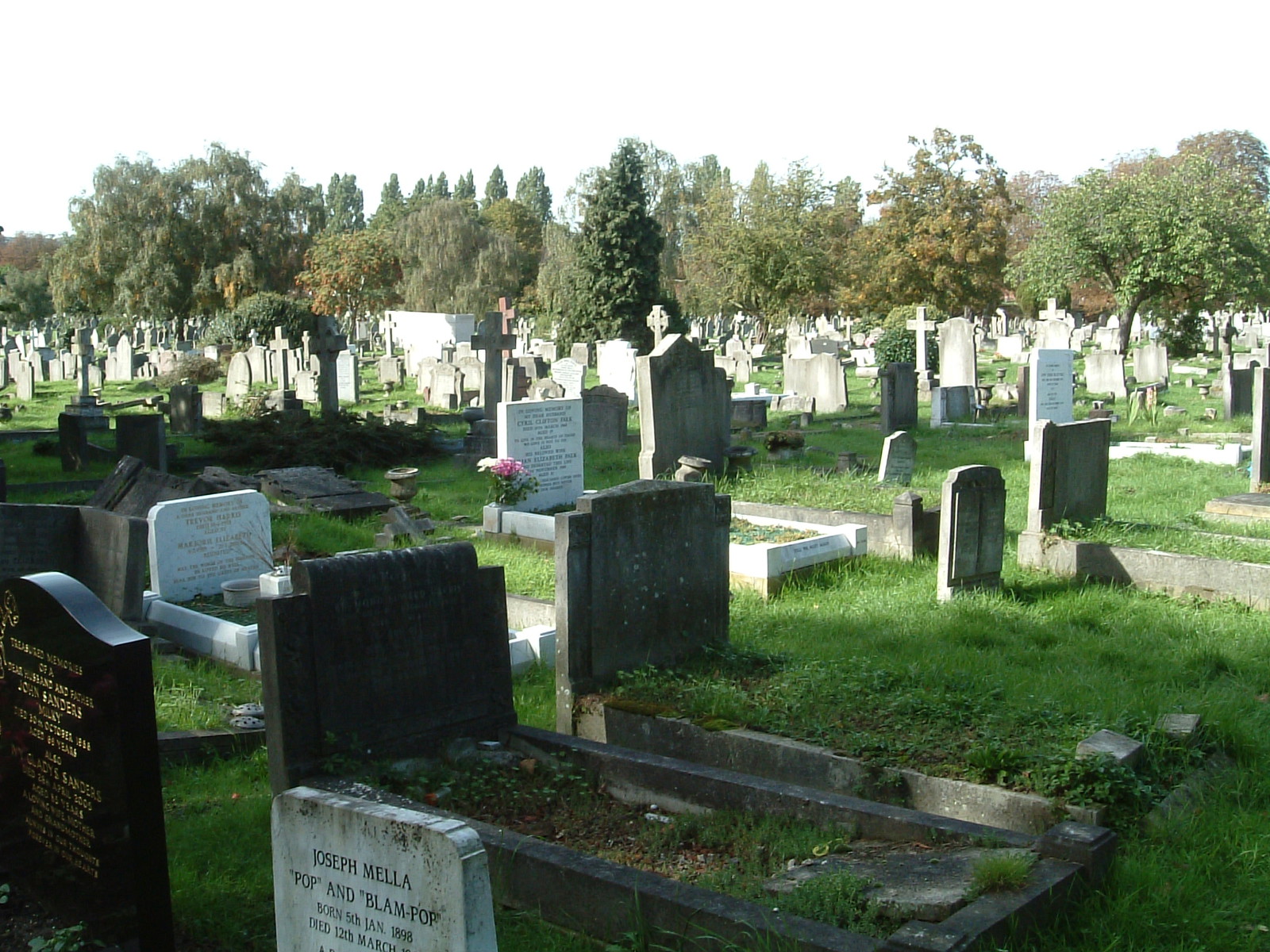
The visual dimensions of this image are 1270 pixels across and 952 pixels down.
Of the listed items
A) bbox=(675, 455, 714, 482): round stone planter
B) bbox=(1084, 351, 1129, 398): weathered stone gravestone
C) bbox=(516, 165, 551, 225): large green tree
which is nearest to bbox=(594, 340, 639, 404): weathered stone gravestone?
bbox=(1084, 351, 1129, 398): weathered stone gravestone

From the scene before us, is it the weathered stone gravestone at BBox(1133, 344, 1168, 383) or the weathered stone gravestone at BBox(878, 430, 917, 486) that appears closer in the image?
→ the weathered stone gravestone at BBox(878, 430, 917, 486)

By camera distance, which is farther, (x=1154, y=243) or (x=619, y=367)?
(x=1154, y=243)

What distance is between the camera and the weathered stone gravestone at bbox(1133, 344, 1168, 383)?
26375mm

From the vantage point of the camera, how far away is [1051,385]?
1722 cm

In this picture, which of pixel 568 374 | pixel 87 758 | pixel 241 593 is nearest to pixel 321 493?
pixel 241 593

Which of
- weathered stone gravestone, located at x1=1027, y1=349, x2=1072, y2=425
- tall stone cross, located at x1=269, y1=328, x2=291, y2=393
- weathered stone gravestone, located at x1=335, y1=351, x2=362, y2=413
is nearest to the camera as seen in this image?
weathered stone gravestone, located at x1=1027, y1=349, x2=1072, y2=425

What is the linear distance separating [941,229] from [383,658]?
37.1 meters

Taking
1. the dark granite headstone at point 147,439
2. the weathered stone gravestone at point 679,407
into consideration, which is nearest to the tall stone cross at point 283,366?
the dark granite headstone at point 147,439

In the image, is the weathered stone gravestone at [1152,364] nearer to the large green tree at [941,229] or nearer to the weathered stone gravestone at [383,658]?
the large green tree at [941,229]

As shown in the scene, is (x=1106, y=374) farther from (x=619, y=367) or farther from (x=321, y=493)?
(x=321, y=493)

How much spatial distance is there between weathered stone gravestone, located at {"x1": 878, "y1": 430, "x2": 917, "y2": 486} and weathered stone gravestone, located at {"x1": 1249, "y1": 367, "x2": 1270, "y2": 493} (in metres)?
3.51

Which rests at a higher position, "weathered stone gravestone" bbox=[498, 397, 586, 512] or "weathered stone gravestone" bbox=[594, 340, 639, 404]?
"weathered stone gravestone" bbox=[594, 340, 639, 404]

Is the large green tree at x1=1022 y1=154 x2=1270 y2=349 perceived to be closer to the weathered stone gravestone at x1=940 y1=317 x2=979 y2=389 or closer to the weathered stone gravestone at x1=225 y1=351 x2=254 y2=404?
the weathered stone gravestone at x1=940 y1=317 x2=979 y2=389

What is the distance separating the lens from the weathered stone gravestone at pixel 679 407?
44.1 feet
